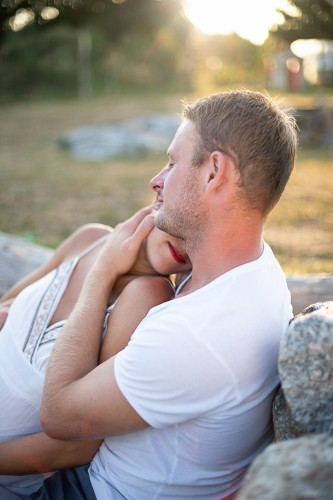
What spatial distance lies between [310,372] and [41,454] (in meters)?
1.11

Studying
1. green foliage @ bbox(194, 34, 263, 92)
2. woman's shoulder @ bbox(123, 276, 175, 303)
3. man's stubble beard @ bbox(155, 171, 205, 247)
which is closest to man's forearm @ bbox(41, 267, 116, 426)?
woman's shoulder @ bbox(123, 276, 175, 303)

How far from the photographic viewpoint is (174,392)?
6.33 feet

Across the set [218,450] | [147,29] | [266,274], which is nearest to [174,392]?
[218,450]

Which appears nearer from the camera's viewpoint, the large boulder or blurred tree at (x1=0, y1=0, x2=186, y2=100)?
the large boulder

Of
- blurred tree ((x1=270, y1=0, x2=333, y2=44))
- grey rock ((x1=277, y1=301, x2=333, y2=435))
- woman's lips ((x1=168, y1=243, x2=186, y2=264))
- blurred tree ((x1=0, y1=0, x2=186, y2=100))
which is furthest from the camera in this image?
blurred tree ((x1=0, y1=0, x2=186, y2=100))

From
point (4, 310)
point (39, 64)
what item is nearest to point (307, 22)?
point (39, 64)

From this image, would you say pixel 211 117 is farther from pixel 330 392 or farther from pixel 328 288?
pixel 328 288

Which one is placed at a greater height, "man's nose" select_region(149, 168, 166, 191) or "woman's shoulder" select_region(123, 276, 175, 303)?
"man's nose" select_region(149, 168, 166, 191)

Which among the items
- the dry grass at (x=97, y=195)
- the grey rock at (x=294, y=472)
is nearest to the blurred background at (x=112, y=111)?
the dry grass at (x=97, y=195)

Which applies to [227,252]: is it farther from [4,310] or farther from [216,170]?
[4,310]

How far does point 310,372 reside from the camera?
184 cm

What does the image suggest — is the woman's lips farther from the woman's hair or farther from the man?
the woman's hair

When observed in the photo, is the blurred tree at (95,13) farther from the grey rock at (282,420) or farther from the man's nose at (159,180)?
the grey rock at (282,420)

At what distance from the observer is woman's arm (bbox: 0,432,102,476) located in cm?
239
